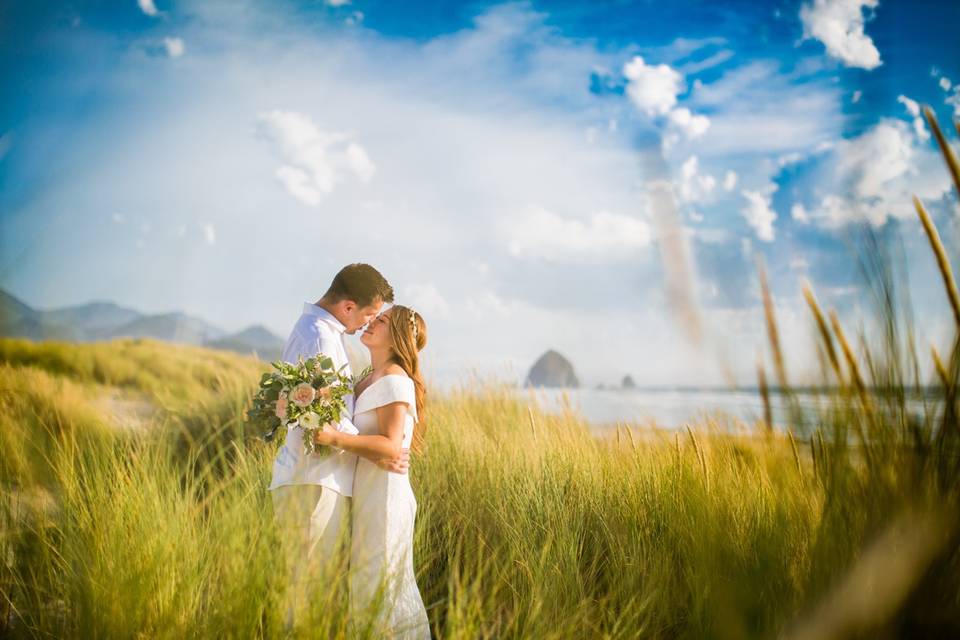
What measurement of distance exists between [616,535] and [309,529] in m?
1.81

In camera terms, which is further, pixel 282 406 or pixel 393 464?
pixel 393 464

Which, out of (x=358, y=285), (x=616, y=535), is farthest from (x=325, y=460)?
(x=616, y=535)

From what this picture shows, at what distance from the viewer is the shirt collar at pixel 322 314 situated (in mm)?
3521

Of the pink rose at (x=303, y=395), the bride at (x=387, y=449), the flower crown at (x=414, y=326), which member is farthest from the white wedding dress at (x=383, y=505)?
the pink rose at (x=303, y=395)

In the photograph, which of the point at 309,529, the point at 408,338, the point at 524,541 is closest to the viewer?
the point at 309,529

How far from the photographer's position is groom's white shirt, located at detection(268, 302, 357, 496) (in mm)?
3107

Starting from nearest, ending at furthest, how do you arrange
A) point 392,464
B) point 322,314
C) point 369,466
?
point 392,464 < point 369,466 < point 322,314

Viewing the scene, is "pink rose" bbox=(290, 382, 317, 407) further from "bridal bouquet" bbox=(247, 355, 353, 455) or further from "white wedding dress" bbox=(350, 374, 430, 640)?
"white wedding dress" bbox=(350, 374, 430, 640)

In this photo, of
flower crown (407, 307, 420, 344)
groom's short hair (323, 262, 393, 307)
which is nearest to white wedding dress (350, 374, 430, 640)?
flower crown (407, 307, 420, 344)

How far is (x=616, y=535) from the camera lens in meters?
3.91

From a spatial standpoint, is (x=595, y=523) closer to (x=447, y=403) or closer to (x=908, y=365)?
(x=908, y=365)

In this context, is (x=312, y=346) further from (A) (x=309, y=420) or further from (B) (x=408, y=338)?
(A) (x=309, y=420)

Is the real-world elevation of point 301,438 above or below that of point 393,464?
above

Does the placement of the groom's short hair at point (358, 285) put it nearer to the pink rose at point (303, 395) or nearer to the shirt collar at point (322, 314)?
the shirt collar at point (322, 314)
